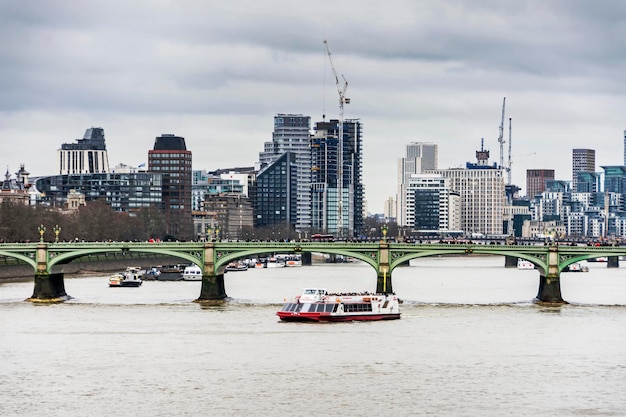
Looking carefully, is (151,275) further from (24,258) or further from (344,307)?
(344,307)

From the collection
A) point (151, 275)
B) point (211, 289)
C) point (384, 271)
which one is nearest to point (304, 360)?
point (384, 271)

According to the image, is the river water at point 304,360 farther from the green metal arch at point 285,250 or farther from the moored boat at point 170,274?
the moored boat at point 170,274

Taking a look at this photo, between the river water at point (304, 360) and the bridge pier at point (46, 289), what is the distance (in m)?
1.81

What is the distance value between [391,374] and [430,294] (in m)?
62.4

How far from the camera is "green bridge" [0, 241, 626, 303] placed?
12106cm

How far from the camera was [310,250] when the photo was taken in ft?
399

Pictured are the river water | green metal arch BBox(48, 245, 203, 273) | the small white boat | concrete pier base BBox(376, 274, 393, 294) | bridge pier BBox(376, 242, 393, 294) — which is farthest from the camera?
the small white boat

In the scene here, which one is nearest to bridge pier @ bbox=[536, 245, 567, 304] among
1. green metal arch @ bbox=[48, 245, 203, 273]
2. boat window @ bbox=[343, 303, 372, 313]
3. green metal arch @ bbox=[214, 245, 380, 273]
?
green metal arch @ bbox=[214, 245, 380, 273]

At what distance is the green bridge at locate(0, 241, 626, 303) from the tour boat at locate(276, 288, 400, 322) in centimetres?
1057

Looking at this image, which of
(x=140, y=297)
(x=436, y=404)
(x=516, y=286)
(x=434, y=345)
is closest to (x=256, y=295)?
(x=140, y=297)

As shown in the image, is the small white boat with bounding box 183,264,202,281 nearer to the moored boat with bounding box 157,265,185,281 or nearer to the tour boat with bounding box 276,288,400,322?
the moored boat with bounding box 157,265,185,281

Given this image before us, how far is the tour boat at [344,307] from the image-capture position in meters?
108

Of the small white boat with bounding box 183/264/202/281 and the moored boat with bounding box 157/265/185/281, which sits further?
the moored boat with bounding box 157/265/185/281

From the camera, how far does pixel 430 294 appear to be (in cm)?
14150
